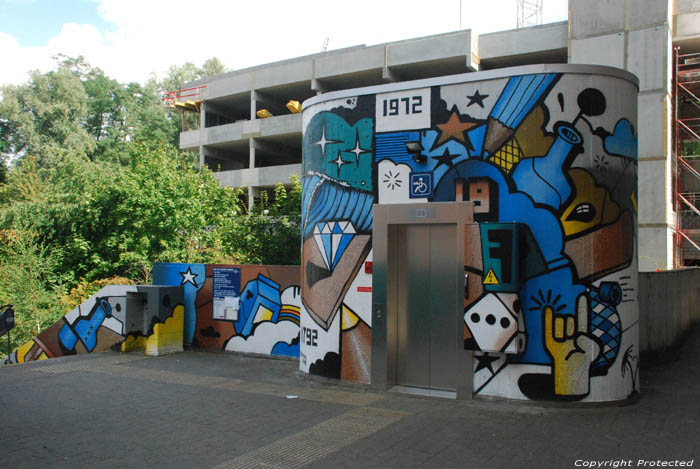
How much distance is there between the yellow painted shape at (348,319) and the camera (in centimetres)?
906

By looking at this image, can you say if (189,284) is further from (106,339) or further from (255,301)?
(106,339)

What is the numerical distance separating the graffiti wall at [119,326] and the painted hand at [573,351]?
7.77 m

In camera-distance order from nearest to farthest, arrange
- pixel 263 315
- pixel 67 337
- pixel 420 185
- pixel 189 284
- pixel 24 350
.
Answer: pixel 420 185
pixel 263 315
pixel 189 284
pixel 67 337
pixel 24 350

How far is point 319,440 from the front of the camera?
6.28m

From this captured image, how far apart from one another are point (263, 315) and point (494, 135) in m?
5.91

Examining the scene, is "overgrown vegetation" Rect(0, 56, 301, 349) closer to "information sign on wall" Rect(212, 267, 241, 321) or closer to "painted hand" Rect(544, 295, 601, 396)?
"information sign on wall" Rect(212, 267, 241, 321)

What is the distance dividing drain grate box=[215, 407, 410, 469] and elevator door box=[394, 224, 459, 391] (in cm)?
134

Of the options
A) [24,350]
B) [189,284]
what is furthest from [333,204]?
[24,350]

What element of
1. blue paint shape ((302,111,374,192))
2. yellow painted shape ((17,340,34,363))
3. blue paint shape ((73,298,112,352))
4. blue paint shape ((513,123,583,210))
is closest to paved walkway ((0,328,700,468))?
blue paint shape ((513,123,583,210))

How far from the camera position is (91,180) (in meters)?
24.6

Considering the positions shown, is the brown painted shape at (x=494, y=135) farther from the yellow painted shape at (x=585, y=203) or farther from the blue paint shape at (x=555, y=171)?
the yellow painted shape at (x=585, y=203)

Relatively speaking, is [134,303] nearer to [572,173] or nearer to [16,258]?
[572,173]

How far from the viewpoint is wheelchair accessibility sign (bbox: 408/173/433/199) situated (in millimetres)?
8562

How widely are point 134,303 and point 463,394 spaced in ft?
25.0
